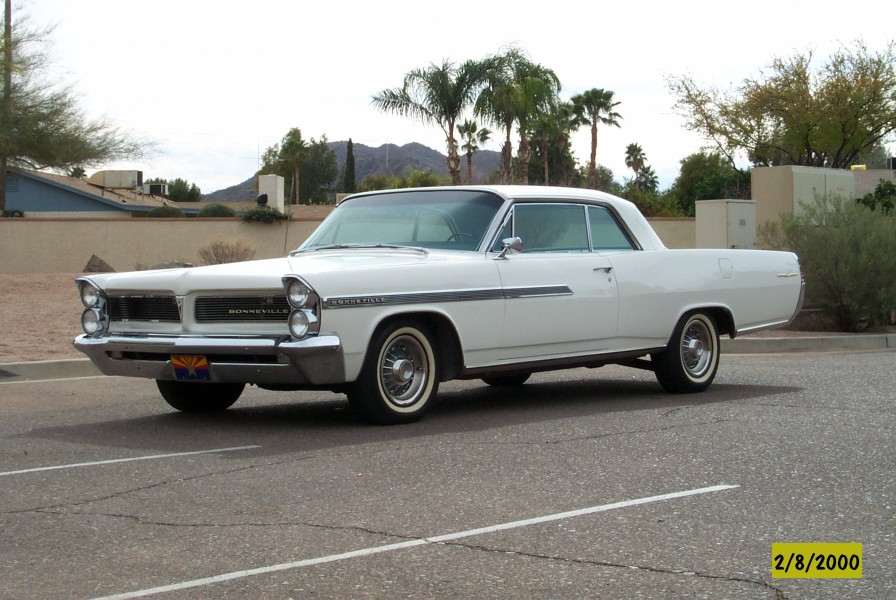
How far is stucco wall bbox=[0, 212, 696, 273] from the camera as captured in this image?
32.8m

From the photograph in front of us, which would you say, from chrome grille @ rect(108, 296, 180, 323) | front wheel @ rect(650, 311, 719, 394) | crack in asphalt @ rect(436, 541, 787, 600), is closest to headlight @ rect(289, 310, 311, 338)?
chrome grille @ rect(108, 296, 180, 323)

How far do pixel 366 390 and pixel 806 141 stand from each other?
119 ft

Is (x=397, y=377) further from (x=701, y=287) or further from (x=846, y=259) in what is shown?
(x=846, y=259)

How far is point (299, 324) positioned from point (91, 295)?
6.35ft

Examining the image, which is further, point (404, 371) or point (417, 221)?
point (417, 221)

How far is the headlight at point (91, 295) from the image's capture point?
8531mm

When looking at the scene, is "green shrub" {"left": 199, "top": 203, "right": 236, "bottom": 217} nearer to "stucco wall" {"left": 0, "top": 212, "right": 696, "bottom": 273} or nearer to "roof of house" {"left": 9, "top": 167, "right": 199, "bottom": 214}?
"roof of house" {"left": 9, "top": 167, "right": 199, "bottom": 214}

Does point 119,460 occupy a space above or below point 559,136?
below

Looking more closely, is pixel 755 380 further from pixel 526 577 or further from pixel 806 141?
pixel 806 141

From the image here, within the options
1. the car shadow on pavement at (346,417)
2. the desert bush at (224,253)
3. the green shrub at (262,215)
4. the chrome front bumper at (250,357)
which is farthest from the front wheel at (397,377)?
the green shrub at (262,215)

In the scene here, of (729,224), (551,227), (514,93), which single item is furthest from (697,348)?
(514,93)

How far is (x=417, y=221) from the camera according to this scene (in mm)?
9086

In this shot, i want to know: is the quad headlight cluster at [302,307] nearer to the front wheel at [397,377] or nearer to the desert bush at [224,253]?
the front wheel at [397,377]

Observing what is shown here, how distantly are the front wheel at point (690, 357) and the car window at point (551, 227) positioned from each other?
1.18m
